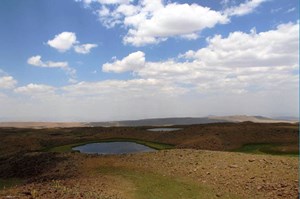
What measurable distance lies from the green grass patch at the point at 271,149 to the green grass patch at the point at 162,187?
20762 millimetres

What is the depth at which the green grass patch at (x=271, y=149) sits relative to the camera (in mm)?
45500

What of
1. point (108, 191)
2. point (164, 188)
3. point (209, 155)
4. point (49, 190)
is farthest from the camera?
point (209, 155)

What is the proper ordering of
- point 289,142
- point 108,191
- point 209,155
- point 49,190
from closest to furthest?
point 49,190 < point 108,191 < point 209,155 < point 289,142

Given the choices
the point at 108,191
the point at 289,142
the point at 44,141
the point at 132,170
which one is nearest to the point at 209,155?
the point at 132,170

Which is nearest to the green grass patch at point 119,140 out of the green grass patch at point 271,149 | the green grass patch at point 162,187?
the green grass patch at point 271,149

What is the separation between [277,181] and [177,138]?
32.7m

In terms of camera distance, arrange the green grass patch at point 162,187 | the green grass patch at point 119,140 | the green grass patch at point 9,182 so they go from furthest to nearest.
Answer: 1. the green grass patch at point 119,140
2. the green grass patch at point 9,182
3. the green grass patch at point 162,187

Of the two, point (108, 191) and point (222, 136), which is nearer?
point (108, 191)

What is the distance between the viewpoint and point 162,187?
2945 cm

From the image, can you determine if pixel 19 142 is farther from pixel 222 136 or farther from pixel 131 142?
pixel 222 136

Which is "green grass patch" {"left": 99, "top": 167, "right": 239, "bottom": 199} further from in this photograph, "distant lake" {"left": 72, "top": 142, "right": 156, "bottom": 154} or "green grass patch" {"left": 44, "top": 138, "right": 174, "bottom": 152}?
"green grass patch" {"left": 44, "top": 138, "right": 174, "bottom": 152}

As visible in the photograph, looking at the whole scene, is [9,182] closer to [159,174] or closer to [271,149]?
[159,174]

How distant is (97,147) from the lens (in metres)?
58.7

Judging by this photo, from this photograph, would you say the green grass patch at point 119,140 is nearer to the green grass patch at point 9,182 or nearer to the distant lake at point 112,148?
the distant lake at point 112,148
